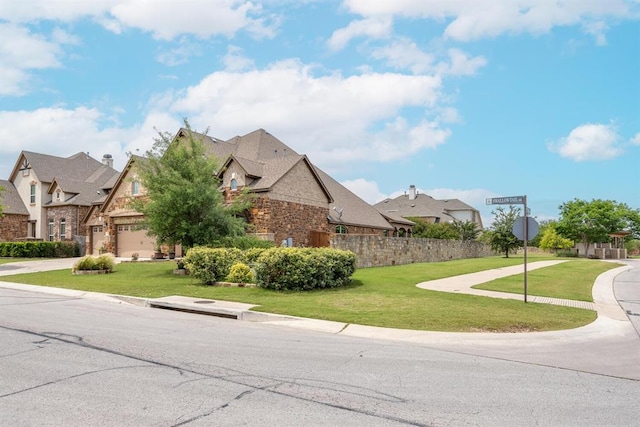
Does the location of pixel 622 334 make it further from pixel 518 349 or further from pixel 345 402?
pixel 345 402

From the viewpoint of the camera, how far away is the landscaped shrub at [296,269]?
15359 mm

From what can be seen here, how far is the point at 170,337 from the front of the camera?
8.92m

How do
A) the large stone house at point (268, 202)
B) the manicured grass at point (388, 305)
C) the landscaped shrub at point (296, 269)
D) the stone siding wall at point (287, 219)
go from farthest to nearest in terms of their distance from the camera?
the large stone house at point (268, 202), the stone siding wall at point (287, 219), the landscaped shrub at point (296, 269), the manicured grass at point (388, 305)

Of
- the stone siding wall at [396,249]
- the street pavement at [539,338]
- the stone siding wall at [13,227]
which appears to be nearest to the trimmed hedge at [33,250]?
the stone siding wall at [13,227]

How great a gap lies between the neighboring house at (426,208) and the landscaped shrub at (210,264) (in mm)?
52935

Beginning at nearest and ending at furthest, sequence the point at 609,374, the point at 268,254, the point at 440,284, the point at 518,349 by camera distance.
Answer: the point at 609,374 → the point at 518,349 → the point at 268,254 → the point at 440,284

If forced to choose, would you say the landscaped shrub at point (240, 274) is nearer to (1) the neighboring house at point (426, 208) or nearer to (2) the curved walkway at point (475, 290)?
(2) the curved walkway at point (475, 290)

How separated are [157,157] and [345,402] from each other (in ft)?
63.7

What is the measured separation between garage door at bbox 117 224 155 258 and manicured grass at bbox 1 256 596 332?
14.9 metres

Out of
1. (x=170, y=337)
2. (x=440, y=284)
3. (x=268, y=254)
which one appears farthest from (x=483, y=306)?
(x=170, y=337)

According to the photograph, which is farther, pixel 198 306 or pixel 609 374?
pixel 198 306

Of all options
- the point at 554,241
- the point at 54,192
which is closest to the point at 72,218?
the point at 54,192

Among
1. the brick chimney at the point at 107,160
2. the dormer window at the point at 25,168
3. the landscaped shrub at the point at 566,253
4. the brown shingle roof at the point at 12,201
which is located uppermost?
the brick chimney at the point at 107,160

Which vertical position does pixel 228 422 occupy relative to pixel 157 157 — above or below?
below
